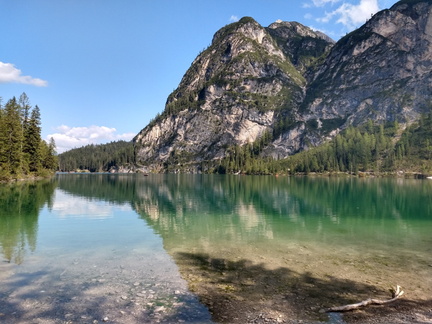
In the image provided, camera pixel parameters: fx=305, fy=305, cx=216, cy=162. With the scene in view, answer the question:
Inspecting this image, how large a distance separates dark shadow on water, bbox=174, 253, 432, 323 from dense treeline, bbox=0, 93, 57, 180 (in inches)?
3669

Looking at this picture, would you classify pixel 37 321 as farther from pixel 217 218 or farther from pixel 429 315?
pixel 217 218

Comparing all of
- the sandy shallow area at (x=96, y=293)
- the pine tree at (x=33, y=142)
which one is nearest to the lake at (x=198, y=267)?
the sandy shallow area at (x=96, y=293)

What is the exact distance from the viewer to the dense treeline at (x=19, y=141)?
307 ft

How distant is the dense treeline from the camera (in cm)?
9344

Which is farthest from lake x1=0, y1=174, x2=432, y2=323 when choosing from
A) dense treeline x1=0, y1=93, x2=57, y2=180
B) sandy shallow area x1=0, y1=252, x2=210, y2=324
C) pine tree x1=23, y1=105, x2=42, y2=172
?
pine tree x1=23, y1=105, x2=42, y2=172

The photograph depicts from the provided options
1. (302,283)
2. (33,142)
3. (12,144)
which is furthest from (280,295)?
(33,142)

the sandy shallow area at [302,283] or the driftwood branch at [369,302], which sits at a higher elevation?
the driftwood branch at [369,302]

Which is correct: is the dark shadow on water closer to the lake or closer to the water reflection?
the lake

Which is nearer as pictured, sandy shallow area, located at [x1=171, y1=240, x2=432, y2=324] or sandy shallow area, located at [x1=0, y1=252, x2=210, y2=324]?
sandy shallow area, located at [x1=0, y1=252, x2=210, y2=324]

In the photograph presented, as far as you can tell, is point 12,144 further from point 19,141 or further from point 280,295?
point 280,295

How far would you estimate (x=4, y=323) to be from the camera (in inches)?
471

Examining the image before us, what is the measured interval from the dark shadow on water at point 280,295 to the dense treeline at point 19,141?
9319 centimetres

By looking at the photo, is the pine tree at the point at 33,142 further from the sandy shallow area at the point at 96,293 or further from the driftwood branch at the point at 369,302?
the driftwood branch at the point at 369,302

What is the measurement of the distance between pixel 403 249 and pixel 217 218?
2314 cm
